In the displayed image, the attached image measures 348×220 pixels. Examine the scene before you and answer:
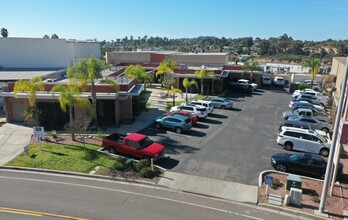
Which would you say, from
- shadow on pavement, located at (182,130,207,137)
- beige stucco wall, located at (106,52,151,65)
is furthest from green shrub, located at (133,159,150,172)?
beige stucco wall, located at (106,52,151,65)

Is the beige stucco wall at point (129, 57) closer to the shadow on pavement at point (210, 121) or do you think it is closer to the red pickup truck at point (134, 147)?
the shadow on pavement at point (210, 121)

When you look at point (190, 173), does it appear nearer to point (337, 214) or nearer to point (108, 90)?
point (337, 214)

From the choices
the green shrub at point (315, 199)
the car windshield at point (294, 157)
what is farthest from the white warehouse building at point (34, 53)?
the green shrub at point (315, 199)

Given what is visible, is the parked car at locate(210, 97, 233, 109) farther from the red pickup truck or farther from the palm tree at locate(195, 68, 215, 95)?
the red pickup truck

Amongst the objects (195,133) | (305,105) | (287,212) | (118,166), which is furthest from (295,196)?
(305,105)

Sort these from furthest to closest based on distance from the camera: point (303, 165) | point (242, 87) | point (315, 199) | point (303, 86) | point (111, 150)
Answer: point (303, 86)
point (242, 87)
point (111, 150)
point (303, 165)
point (315, 199)

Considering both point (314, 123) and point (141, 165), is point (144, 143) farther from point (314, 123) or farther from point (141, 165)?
point (314, 123)
